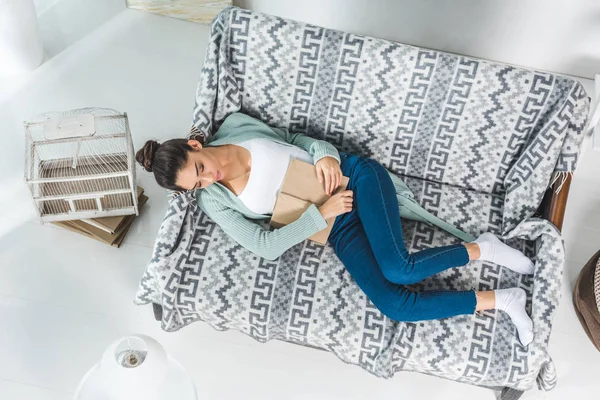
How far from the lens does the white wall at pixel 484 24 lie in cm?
264

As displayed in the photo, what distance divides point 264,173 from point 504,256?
30.8 inches

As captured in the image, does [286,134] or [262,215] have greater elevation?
[286,134]

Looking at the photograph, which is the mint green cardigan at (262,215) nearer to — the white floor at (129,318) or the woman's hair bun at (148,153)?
the woman's hair bun at (148,153)

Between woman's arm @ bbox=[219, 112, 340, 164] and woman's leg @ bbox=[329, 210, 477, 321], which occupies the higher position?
woman's arm @ bbox=[219, 112, 340, 164]

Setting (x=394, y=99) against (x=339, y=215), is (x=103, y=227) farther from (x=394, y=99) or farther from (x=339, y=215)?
(x=394, y=99)

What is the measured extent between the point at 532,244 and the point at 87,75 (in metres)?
2.00

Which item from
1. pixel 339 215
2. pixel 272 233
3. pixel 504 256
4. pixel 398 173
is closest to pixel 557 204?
pixel 504 256

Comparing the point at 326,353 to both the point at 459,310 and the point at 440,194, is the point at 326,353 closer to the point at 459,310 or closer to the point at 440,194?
the point at 459,310

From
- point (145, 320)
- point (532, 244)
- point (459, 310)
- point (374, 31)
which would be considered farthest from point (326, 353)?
point (374, 31)

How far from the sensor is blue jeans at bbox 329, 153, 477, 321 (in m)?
1.77

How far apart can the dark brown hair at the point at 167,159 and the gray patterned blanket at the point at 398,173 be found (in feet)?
0.50

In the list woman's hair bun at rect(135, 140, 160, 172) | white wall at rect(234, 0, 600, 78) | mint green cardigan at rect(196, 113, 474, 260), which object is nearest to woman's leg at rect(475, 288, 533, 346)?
mint green cardigan at rect(196, 113, 474, 260)

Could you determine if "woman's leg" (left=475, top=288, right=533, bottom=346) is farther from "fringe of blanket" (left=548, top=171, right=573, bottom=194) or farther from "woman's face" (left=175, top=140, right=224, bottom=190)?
"woman's face" (left=175, top=140, right=224, bottom=190)

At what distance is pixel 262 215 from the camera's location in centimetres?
193
